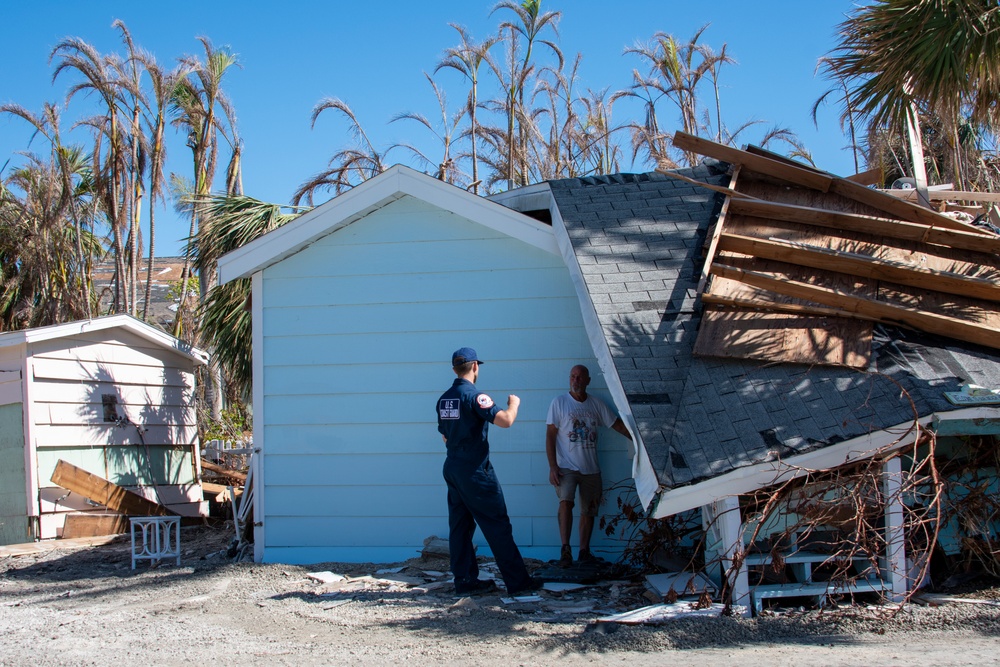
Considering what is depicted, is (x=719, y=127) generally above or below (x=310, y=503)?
above

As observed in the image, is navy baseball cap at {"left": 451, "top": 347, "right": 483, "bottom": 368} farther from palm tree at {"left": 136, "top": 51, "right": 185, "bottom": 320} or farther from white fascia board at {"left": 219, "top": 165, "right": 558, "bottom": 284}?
palm tree at {"left": 136, "top": 51, "right": 185, "bottom": 320}

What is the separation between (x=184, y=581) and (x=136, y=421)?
14.2 ft

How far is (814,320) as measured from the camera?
589 centimetres

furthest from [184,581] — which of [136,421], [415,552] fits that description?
[136,421]

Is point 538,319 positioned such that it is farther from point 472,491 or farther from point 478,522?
point 478,522

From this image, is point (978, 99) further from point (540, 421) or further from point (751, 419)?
point (540, 421)

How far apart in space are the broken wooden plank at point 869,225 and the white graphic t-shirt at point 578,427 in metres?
1.94

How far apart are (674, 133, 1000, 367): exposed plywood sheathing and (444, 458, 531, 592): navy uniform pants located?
1766 mm

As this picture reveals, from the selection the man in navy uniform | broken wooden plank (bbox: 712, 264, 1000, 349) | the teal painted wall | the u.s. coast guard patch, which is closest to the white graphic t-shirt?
the man in navy uniform

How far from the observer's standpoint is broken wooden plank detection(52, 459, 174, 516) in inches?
388

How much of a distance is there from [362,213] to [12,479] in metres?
5.47

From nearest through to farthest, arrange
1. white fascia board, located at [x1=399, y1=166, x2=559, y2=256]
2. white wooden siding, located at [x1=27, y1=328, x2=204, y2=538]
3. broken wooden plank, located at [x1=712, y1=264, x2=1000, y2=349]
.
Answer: broken wooden plank, located at [x1=712, y1=264, x2=1000, y2=349], white fascia board, located at [x1=399, y1=166, x2=559, y2=256], white wooden siding, located at [x1=27, y1=328, x2=204, y2=538]

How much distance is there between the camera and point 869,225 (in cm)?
660

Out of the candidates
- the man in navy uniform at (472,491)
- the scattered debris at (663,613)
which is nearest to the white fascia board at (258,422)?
the man in navy uniform at (472,491)
